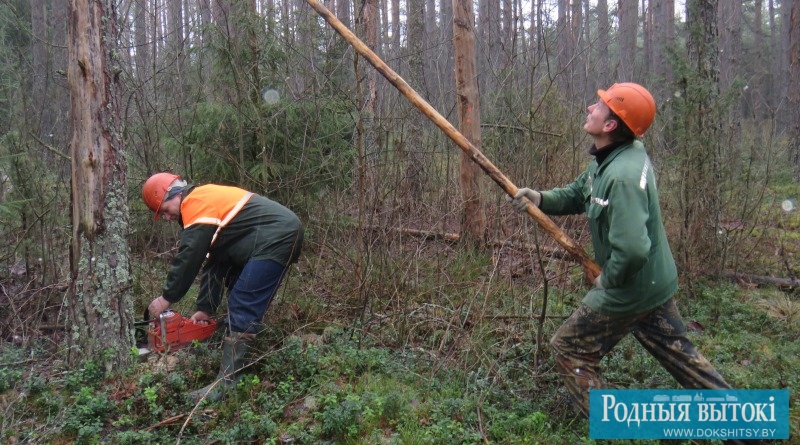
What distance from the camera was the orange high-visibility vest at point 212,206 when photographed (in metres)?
4.48

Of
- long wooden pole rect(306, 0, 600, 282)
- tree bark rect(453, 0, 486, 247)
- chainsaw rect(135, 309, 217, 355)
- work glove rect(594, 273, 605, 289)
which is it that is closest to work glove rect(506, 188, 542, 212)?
long wooden pole rect(306, 0, 600, 282)

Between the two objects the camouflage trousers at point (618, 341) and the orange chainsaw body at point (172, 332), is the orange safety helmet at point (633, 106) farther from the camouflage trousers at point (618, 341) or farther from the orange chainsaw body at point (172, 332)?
the orange chainsaw body at point (172, 332)

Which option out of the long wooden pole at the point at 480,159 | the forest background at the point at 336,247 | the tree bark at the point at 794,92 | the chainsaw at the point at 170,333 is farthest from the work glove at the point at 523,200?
the tree bark at the point at 794,92

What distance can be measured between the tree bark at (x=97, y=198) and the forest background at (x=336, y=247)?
0.01 meters

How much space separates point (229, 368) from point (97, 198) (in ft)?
5.11

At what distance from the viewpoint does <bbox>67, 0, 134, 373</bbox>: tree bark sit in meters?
4.22

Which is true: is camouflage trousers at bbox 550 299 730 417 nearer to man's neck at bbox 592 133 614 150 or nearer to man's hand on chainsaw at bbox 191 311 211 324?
man's neck at bbox 592 133 614 150

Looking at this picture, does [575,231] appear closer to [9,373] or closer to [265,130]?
[265,130]

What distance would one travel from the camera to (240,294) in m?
4.57

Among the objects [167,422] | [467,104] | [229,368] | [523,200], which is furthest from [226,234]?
[467,104]

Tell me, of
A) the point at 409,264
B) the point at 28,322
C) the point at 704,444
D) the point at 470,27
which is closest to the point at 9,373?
the point at 28,322

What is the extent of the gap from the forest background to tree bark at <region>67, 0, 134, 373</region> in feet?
0.05

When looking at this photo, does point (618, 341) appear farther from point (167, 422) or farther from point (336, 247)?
point (336, 247)

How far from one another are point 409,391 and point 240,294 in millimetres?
1480
